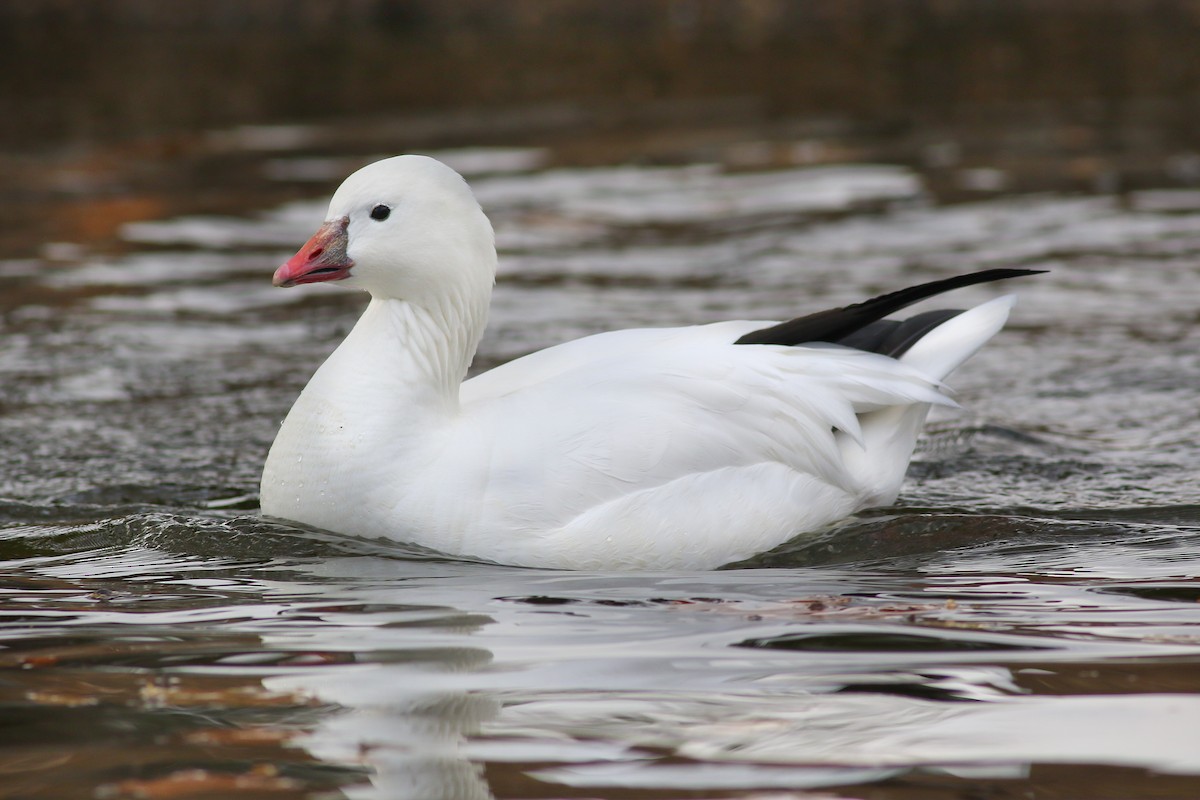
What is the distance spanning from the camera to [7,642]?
4.05 metres

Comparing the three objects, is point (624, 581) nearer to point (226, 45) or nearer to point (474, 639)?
point (474, 639)

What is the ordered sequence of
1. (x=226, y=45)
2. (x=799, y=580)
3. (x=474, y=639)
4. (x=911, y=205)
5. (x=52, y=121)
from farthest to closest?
(x=226, y=45) < (x=52, y=121) < (x=911, y=205) < (x=799, y=580) < (x=474, y=639)

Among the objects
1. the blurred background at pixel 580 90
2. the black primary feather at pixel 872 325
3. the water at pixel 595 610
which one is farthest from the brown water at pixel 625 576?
the black primary feather at pixel 872 325

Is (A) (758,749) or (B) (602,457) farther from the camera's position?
(B) (602,457)

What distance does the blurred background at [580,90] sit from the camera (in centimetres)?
1354

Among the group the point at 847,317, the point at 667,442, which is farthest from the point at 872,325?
the point at 667,442

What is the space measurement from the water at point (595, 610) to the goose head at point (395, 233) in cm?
83

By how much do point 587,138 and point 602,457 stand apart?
1082cm

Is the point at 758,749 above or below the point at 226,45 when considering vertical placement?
below

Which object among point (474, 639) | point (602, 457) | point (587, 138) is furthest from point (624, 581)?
point (587, 138)

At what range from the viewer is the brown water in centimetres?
322

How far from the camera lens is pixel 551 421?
477 centimetres

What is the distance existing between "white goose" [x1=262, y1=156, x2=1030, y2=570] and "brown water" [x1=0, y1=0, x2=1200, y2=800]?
142 mm

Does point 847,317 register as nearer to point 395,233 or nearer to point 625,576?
point 625,576
